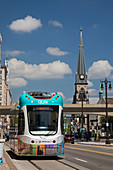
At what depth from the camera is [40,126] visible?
57.1 feet

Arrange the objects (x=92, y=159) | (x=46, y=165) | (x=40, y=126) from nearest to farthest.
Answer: (x=46, y=165)
(x=40, y=126)
(x=92, y=159)

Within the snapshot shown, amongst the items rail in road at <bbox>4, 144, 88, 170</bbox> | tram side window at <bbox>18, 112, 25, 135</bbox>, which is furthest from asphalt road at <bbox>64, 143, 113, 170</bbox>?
tram side window at <bbox>18, 112, 25, 135</bbox>

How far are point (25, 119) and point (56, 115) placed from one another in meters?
1.63

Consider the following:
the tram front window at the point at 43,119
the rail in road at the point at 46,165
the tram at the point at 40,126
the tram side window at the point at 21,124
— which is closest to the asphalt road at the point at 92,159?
the rail in road at the point at 46,165

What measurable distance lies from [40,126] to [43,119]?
1.36ft

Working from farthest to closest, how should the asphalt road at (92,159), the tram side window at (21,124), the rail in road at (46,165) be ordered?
the tram side window at (21,124) → the asphalt road at (92,159) → the rail in road at (46,165)

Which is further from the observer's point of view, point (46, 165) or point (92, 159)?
point (92, 159)

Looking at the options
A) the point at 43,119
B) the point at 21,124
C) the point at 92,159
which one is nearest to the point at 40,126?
the point at 43,119

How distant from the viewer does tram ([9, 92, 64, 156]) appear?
17234 mm

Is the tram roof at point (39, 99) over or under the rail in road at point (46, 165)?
over

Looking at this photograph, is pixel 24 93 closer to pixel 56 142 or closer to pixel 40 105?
pixel 40 105

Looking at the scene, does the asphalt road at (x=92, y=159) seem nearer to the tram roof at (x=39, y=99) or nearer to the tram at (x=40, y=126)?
the tram at (x=40, y=126)

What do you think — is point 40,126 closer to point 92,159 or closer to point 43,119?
point 43,119

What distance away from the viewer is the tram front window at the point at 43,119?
686 inches
